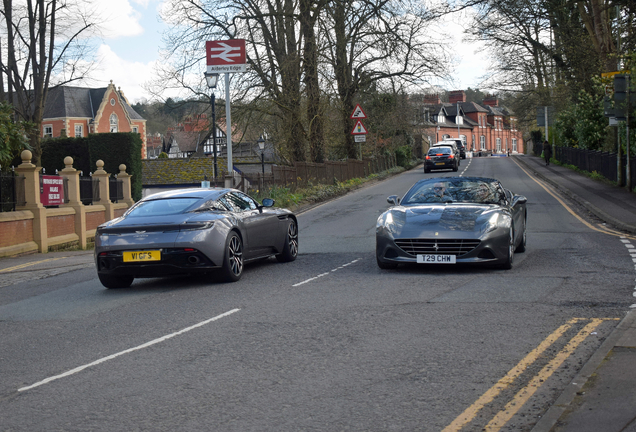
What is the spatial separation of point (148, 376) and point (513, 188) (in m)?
27.4

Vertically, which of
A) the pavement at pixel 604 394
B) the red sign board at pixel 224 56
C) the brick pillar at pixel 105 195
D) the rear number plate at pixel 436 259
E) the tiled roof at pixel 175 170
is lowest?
the pavement at pixel 604 394

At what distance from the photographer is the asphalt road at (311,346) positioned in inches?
186

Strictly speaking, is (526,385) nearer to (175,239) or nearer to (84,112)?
(175,239)

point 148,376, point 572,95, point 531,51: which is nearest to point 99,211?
point 148,376

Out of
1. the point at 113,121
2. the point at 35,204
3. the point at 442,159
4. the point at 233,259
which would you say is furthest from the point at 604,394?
the point at 113,121

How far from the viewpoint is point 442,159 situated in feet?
152

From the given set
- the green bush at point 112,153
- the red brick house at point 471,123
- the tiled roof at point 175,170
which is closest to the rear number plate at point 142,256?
the green bush at point 112,153

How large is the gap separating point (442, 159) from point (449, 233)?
36710 mm

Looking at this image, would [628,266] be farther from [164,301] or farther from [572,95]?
[572,95]

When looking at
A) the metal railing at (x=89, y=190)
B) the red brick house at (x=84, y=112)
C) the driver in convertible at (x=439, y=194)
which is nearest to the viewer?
the driver in convertible at (x=439, y=194)

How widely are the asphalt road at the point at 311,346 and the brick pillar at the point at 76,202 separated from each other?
926 centimetres

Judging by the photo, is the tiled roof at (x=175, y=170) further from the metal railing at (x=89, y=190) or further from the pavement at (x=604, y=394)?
the pavement at (x=604, y=394)

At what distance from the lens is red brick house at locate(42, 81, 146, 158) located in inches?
3098

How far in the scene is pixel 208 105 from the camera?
110 feet
